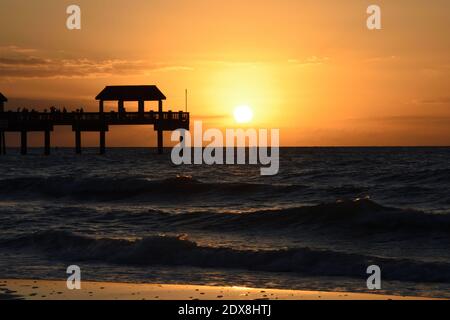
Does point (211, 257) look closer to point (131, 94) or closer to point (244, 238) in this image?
point (244, 238)

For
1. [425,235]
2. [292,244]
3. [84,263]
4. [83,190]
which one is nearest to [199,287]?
[84,263]

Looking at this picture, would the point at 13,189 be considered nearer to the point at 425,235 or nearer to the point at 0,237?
the point at 0,237

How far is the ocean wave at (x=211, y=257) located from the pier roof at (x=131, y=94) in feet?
155

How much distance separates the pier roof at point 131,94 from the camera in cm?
6869

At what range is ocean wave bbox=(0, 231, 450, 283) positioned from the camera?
17.0m

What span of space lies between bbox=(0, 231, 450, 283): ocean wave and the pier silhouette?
4692 centimetres

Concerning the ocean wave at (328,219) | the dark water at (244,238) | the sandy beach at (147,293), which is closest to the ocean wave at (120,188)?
the dark water at (244,238)

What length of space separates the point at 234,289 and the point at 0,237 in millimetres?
10066

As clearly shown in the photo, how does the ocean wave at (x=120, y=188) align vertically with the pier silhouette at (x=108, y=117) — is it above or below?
below

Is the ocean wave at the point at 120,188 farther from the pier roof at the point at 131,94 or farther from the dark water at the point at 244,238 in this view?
the pier roof at the point at 131,94

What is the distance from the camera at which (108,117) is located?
68.6m

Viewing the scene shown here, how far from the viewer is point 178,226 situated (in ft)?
84.9

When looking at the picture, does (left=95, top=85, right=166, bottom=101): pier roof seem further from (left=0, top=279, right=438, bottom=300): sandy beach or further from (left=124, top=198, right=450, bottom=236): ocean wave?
(left=0, top=279, right=438, bottom=300): sandy beach

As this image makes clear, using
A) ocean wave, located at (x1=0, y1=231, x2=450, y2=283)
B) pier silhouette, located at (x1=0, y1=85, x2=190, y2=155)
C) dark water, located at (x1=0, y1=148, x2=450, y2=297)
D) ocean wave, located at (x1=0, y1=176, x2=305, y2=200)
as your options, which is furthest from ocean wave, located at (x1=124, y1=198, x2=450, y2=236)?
pier silhouette, located at (x1=0, y1=85, x2=190, y2=155)
